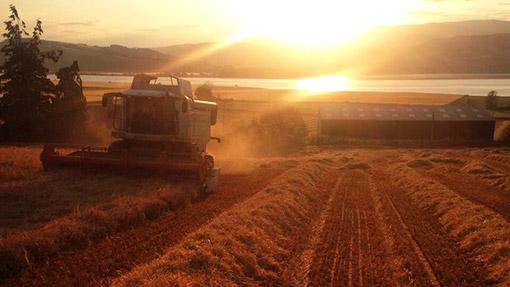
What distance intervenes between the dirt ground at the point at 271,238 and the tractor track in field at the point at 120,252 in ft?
0.08

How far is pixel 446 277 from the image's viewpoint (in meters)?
9.43

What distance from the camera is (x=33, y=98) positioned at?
38.1 meters

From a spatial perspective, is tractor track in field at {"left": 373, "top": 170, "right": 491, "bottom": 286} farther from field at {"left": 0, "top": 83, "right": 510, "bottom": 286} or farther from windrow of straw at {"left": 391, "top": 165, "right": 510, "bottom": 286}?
windrow of straw at {"left": 391, "top": 165, "right": 510, "bottom": 286}

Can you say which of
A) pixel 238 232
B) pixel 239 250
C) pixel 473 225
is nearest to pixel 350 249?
pixel 238 232

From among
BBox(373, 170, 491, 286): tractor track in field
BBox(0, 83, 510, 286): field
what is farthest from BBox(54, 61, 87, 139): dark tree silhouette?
BBox(373, 170, 491, 286): tractor track in field

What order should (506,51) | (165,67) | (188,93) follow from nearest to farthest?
(188,93) < (165,67) < (506,51)

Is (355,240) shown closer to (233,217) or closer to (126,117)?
(233,217)

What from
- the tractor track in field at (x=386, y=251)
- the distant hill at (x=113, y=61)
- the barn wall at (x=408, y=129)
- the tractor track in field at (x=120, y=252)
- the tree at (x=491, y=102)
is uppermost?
the distant hill at (x=113, y=61)

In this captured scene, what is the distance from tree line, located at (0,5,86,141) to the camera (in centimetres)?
3778

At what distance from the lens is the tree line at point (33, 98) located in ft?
124

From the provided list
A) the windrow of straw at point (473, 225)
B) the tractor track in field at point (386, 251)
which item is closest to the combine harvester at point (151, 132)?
the tractor track in field at point (386, 251)

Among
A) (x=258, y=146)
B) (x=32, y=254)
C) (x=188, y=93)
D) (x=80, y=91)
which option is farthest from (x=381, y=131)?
(x=32, y=254)

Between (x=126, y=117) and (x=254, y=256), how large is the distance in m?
9.41

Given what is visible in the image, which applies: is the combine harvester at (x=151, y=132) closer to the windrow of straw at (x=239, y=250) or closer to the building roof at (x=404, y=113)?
the windrow of straw at (x=239, y=250)
